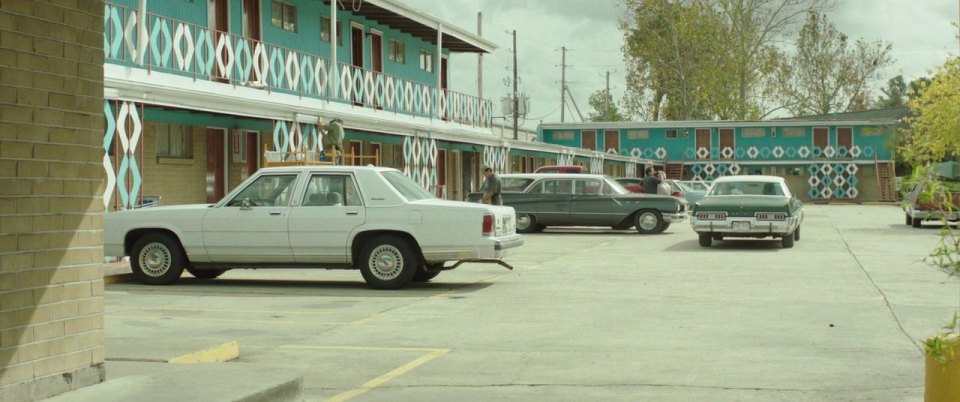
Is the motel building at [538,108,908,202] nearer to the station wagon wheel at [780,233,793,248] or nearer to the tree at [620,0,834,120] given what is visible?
the tree at [620,0,834,120]

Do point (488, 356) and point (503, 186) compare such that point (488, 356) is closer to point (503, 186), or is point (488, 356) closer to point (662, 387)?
point (662, 387)

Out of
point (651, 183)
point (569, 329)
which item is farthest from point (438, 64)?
point (569, 329)

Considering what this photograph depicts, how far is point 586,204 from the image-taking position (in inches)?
1142

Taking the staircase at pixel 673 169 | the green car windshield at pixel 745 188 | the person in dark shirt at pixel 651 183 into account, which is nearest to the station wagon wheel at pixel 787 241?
the green car windshield at pixel 745 188

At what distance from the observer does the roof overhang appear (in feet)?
98.4

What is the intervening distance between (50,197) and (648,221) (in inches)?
907

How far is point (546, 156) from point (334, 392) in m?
37.6

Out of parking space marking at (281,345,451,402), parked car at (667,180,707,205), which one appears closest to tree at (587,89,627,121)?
parked car at (667,180,707,205)

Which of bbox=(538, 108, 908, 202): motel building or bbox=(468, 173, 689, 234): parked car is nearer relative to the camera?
bbox=(468, 173, 689, 234): parked car

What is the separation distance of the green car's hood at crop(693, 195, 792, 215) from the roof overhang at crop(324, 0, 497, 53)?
32.3ft

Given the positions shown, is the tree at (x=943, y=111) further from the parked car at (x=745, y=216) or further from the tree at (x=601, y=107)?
the tree at (x=601, y=107)

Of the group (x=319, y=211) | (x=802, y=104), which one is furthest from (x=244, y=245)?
(x=802, y=104)

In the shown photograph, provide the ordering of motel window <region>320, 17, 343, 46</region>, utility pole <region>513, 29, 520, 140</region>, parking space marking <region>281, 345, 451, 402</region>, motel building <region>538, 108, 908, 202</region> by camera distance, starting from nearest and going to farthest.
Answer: parking space marking <region>281, 345, 451, 402</region> < motel window <region>320, 17, 343, 46</region> < utility pole <region>513, 29, 520, 140</region> < motel building <region>538, 108, 908, 202</region>

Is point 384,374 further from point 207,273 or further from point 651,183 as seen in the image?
point 651,183
